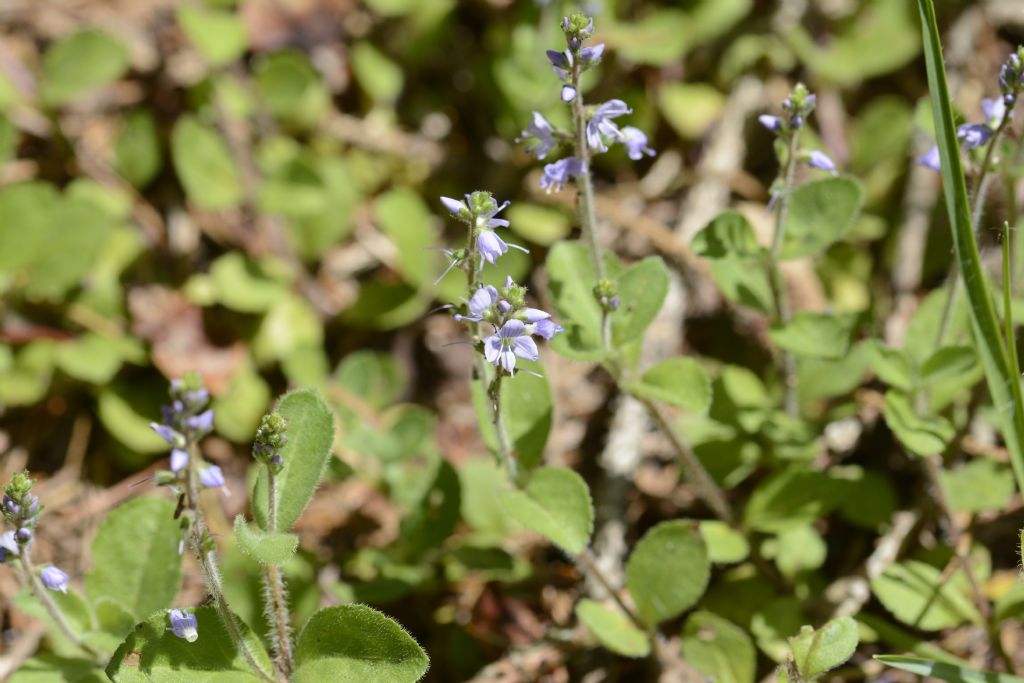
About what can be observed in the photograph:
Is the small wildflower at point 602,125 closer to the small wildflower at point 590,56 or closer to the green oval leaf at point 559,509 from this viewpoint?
the small wildflower at point 590,56

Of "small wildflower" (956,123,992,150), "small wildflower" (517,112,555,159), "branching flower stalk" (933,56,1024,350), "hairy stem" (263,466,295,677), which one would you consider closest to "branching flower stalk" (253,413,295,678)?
"hairy stem" (263,466,295,677)

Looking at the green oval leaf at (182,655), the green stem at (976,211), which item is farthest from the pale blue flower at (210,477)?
the green stem at (976,211)

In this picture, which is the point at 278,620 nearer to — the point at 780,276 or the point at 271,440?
the point at 271,440

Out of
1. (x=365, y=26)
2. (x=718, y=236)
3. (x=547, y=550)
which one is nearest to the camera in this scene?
(x=718, y=236)

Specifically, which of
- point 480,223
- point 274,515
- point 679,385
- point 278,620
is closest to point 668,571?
point 679,385

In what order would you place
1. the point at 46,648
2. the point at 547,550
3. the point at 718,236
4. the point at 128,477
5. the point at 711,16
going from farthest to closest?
the point at 711,16 < the point at 128,477 < the point at 547,550 < the point at 46,648 < the point at 718,236

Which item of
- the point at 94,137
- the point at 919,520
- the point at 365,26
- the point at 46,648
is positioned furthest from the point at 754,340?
the point at 94,137

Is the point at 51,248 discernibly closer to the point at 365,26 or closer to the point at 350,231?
the point at 350,231
